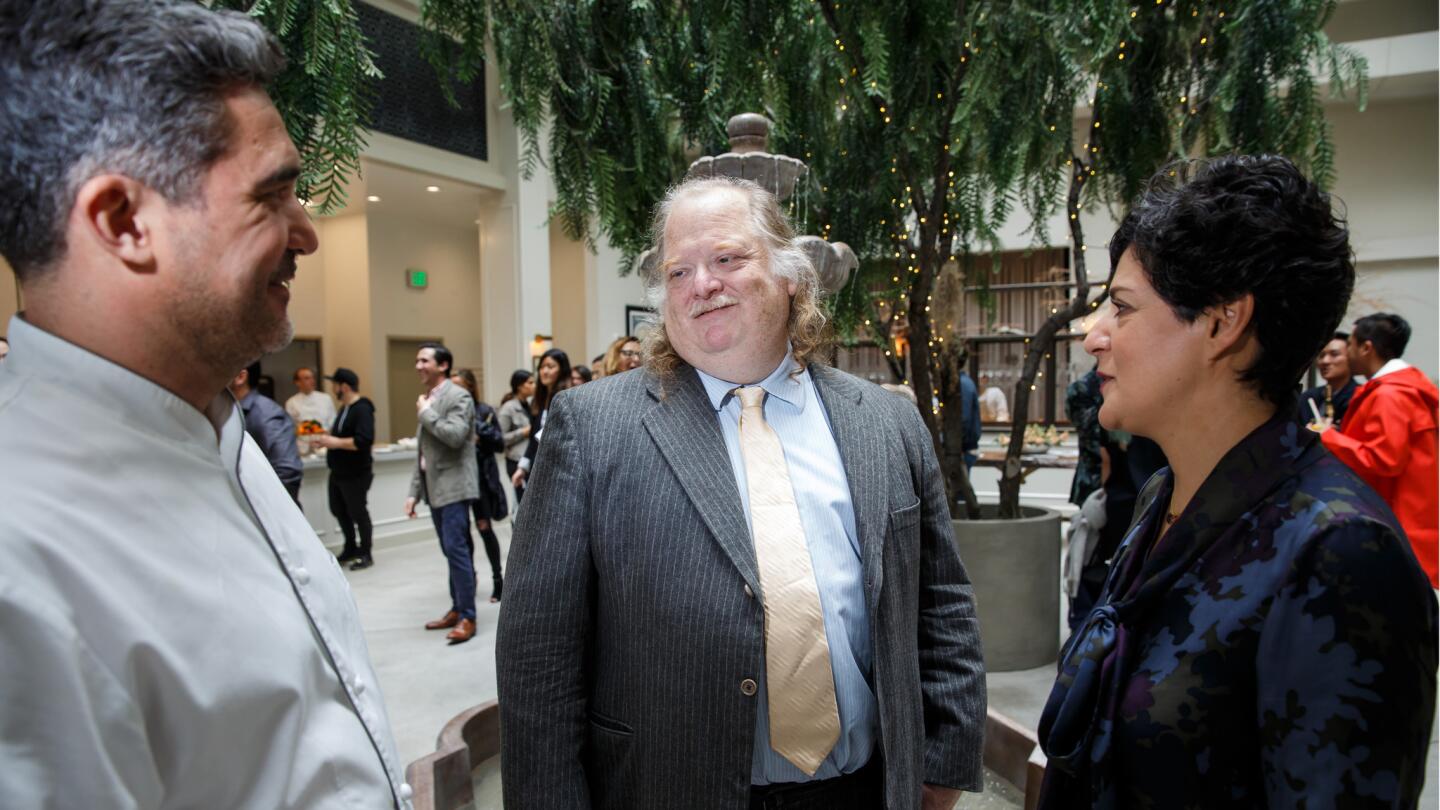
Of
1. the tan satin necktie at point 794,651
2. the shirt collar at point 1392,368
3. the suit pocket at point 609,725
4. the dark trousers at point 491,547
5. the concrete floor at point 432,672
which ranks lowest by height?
the concrete floor at point 432,672

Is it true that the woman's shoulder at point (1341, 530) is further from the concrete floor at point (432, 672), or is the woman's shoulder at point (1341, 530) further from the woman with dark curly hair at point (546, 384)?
the woman with dark curly hair at point (546, 384)

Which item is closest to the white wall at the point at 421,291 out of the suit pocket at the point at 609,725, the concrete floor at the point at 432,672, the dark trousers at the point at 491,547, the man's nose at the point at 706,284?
the concrete floor at the point at 432,672

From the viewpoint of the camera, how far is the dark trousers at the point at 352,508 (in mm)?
6473

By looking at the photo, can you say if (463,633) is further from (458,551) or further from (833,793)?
(833,793)

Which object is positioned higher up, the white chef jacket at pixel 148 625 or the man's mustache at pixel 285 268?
the man's mustache at pixel 285 268

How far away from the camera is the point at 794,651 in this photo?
1.24 m

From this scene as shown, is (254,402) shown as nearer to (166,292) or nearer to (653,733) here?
(653,733)

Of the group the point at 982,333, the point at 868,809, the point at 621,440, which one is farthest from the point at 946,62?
the point at 982,333

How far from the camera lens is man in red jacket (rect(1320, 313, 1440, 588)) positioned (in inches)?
124

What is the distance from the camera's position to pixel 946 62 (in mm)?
2910

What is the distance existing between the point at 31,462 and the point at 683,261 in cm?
98

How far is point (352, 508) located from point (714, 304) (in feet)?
19.9

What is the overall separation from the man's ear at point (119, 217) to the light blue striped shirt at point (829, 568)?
857 millimetres

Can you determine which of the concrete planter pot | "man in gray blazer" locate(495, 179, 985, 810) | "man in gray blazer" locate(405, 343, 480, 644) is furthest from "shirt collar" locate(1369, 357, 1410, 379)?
"man in gray blazer" locate(405, 343, 480, 644)
